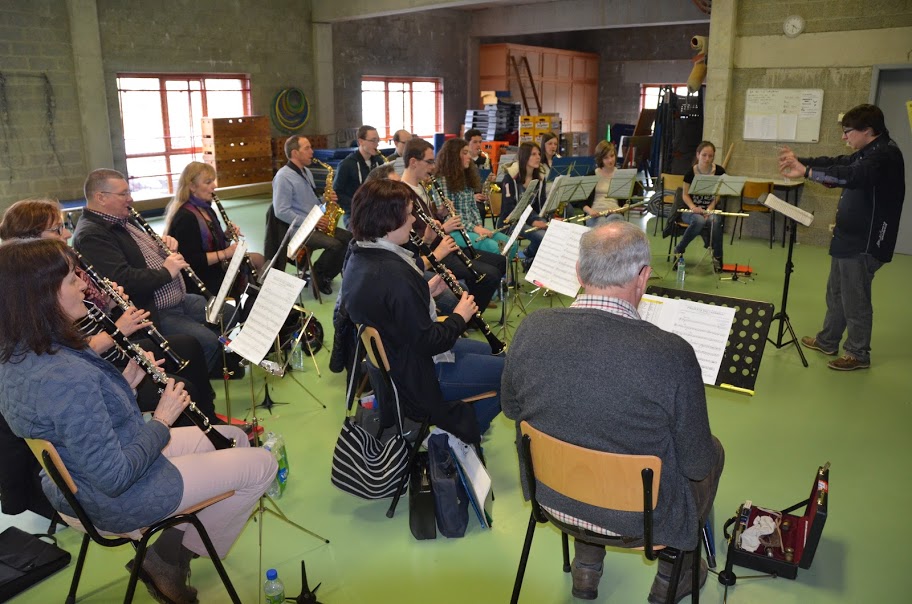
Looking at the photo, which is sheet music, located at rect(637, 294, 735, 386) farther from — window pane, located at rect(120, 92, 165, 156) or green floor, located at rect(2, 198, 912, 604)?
window pane, located at rect(120, 92, 165, 156)

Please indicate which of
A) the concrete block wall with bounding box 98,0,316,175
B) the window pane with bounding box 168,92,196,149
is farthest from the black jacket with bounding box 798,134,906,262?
the window pane with bounding box 168,92,196,149

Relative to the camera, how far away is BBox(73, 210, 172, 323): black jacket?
3521 mm

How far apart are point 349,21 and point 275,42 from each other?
1965mm

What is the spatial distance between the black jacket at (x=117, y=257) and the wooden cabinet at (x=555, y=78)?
13.5 metres

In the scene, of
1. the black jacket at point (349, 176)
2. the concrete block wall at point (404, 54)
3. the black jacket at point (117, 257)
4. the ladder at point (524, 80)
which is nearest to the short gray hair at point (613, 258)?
the black jacket at point (117, 257)

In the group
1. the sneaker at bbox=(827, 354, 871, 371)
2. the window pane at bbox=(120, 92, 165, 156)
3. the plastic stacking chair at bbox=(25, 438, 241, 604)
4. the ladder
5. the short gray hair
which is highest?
the ladder

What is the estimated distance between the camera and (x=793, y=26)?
310 inches

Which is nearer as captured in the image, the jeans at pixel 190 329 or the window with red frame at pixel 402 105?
the jeans at pixel 190 329

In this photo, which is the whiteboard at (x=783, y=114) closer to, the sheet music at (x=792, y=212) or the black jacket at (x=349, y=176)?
the sheet music at (x=792, y=212)

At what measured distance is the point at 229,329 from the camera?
4.12 metres

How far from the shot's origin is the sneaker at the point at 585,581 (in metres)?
2.52

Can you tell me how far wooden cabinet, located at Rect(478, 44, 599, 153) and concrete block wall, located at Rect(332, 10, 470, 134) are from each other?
2.09 feet

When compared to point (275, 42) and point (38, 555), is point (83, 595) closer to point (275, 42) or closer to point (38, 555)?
point (38, 555)

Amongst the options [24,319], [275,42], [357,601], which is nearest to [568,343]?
[357,601]
